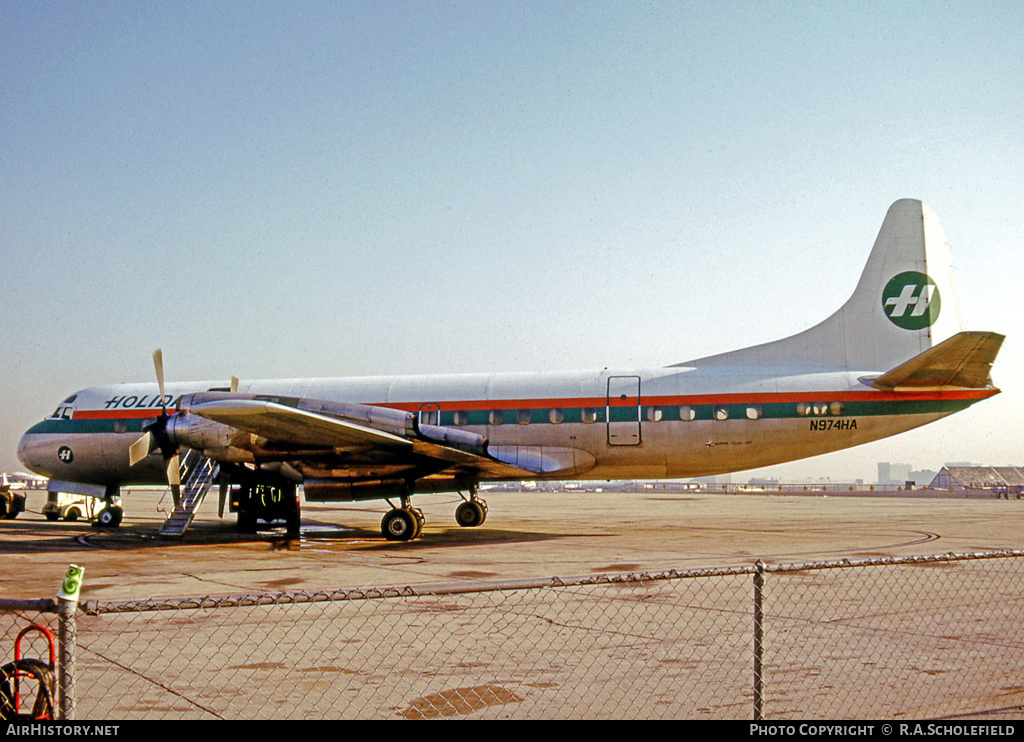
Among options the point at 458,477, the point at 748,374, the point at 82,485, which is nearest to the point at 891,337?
the point at 748,374

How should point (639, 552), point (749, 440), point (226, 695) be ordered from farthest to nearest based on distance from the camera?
point (749, 440)
point (639, 552)
point (226, 695)

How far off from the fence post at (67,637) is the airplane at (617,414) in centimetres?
1293

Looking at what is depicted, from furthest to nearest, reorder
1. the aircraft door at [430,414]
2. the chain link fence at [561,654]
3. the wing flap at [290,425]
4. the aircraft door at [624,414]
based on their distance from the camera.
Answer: the aircraft door at [430,414]
the aircraft door at [624,414]
the wing flap at [290,425]
the chain link fence at [561,654]

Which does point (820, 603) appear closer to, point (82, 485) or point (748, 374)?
point (748, 374)

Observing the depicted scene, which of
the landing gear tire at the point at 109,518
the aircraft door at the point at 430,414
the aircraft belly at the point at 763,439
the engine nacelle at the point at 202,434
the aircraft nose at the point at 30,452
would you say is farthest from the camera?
the aircraft nose at the point at 30,452

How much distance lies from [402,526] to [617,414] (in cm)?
581

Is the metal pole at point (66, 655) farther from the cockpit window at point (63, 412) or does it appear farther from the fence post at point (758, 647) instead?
the cockpit window at point (63, 412)

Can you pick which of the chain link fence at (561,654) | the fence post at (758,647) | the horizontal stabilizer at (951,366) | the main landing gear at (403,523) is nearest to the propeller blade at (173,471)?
the main landing gear at (403,523)

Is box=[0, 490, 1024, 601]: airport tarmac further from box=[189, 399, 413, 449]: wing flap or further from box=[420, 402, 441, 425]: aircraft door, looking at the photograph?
box=[420, 402, 441, 425]: aircraft door

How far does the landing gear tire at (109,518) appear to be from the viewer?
23.4 metres
